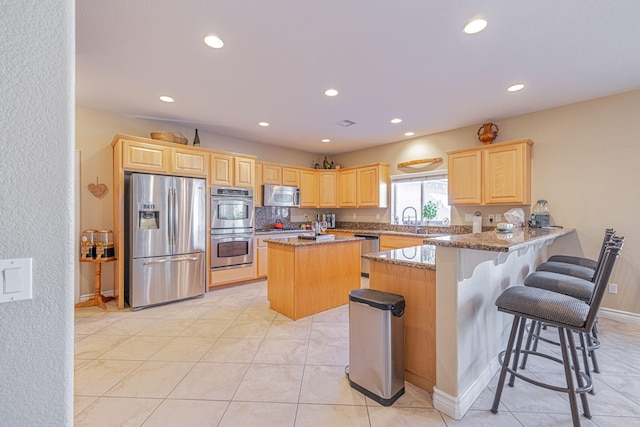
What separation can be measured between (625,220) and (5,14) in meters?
5.08

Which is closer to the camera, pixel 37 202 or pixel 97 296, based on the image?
pixel 37 202

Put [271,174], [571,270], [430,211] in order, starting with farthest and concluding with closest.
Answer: [271,174] → [430,211] → [571,270]

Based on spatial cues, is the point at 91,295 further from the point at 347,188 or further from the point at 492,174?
the point at 492,174

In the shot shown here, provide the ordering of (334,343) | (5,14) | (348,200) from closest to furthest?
(5,14) → (334,343) → (348,200)

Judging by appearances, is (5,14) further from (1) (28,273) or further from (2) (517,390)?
(2) (517,390)

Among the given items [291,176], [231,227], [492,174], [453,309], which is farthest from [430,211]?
[453,309]

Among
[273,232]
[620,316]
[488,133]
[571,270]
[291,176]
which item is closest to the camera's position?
[571,270]

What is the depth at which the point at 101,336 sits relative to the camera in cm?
279

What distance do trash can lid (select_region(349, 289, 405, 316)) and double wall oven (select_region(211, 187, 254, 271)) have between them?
117 inches

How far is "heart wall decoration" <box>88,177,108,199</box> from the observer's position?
3.77 meters

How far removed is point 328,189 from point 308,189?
18.2 inches

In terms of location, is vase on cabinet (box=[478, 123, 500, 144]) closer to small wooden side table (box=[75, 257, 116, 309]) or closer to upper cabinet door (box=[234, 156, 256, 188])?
upper cabinet door (box=[234, 156, 256, 188])

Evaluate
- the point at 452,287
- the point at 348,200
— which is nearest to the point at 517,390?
the point at 452,287

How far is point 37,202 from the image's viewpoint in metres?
0.74
